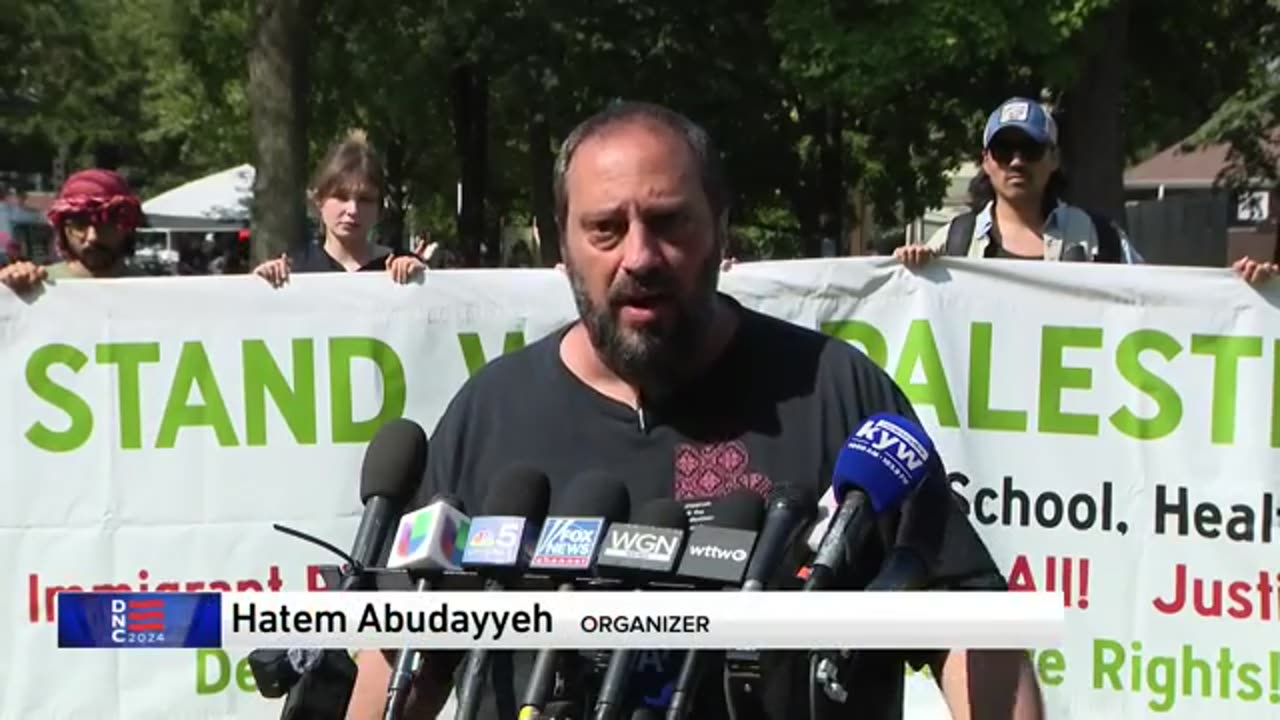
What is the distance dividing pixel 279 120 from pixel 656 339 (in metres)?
13.9

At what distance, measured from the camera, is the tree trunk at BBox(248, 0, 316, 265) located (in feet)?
49.9

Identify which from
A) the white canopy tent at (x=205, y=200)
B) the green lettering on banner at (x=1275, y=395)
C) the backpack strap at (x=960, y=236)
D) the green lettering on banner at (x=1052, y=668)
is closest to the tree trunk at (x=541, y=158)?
the white canopy tent at (x=205, y=200)

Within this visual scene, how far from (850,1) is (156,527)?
605 inches

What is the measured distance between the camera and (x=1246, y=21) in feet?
78.4

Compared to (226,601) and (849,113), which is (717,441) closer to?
(226,601)

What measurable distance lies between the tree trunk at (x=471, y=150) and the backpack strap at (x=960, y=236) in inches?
889

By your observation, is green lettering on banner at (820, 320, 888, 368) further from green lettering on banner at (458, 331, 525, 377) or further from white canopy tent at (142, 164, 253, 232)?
white canopy tent at (142, 164, 253, 232)

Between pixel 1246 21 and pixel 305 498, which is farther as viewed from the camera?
pixel 1246 21

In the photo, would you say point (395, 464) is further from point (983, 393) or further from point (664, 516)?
point (983, 393)

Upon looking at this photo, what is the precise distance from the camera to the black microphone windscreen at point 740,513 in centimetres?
208

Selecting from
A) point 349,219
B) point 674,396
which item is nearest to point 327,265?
point 349,219

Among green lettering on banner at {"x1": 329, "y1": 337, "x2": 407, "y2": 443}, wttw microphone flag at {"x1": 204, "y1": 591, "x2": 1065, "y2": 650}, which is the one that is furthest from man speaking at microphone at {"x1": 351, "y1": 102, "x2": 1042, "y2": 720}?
green lettering on banner at {"x1": 329, "y1": 337, "x2": 407, "y2": 443}

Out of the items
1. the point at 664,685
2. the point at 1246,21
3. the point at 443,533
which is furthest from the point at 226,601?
the point at 1246,21

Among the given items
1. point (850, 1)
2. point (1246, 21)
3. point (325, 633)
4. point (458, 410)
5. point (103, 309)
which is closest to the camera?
point (325, 633)
